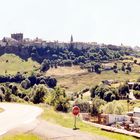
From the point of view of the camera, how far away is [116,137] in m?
29.1

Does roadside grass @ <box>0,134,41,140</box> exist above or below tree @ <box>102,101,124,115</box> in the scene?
above

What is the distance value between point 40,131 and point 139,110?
9494cm

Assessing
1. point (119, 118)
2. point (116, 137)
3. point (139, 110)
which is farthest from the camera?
point (139, 110)

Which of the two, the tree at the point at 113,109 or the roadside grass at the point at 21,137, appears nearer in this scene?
the roadside grass at the point at 21,137

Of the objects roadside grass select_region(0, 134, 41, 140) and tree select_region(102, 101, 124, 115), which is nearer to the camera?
roadside grass select_region(0, 134, 41, 140)

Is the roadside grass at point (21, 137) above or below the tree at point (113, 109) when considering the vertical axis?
above

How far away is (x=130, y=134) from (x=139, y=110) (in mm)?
93407

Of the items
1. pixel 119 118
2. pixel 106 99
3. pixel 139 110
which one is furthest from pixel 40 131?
pixel 106 99

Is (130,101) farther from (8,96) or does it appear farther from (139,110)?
(8,96)

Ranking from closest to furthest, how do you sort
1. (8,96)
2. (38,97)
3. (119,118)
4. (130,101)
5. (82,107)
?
(38,97)
(8,96)
(119,118)
(82,107)
(130,101)

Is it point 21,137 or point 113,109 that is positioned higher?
point 21,137

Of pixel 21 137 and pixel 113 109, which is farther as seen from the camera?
pixel 113 109

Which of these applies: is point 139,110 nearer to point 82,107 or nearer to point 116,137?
point 82,107

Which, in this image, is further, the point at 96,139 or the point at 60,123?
the point at 60,123
